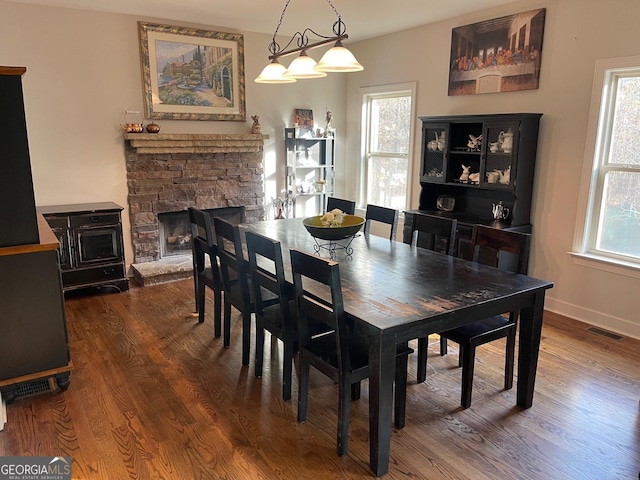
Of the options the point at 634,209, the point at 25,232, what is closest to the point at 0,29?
the point at 25,232

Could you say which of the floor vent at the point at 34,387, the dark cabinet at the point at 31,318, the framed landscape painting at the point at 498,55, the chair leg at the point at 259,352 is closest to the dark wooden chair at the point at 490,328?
the chair leg at the point at 259,352

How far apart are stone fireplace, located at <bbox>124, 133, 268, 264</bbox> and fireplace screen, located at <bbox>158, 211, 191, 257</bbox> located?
13cm

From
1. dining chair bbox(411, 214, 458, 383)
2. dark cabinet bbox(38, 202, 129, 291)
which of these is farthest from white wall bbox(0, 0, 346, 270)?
dining chair bbox(411, 214, 458, 383)

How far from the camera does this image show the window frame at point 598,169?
3.57m

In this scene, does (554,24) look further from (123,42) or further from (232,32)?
(123,42)

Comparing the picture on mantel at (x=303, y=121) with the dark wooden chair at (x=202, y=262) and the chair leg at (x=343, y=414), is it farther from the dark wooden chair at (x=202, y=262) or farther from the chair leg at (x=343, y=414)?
the chair leg at (x=343, y=414)

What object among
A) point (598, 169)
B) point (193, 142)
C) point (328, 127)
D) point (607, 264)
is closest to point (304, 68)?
point (193, 142)

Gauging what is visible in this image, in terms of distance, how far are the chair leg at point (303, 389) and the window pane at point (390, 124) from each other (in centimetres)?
365

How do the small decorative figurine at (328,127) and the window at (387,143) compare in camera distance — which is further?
the small decorative figurine at (328,127)

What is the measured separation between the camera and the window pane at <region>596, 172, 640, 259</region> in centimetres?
362

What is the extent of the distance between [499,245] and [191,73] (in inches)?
148

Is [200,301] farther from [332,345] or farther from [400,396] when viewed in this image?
[400,396]

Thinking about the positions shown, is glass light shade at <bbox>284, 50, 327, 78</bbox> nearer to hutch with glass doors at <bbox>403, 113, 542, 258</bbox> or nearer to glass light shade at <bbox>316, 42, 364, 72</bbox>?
glass light shade at <bbox>316, 42, 364, 72</bbox>

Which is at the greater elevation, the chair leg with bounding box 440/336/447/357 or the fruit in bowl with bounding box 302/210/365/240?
the fruit in bowl with bounding box 302/210/365/240
